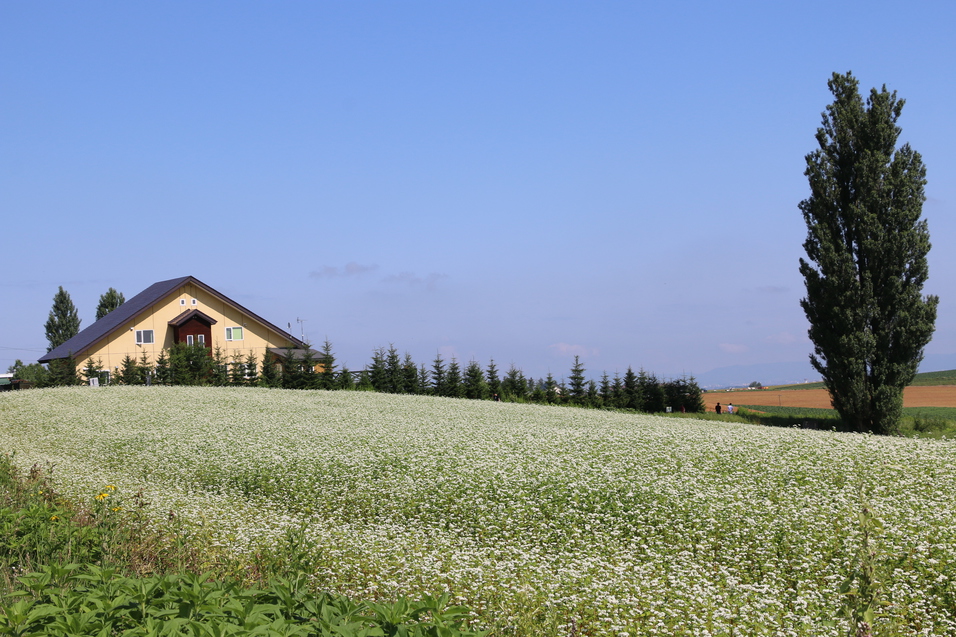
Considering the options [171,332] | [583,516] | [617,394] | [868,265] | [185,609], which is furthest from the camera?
[171,332]

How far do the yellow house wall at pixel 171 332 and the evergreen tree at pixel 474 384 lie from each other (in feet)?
54.3

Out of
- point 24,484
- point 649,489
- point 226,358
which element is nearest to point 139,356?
point 226,358

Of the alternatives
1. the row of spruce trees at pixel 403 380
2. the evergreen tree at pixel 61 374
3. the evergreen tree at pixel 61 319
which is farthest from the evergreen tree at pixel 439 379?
the evergreen tree at pixel 61 319

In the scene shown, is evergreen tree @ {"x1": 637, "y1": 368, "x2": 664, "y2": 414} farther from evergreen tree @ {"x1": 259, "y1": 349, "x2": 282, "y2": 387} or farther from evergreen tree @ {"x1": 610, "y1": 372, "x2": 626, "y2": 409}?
evergreen tree @ {"x1": 259, "y1": 349, "x2": 282, "y2": 387}

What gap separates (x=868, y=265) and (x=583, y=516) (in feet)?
78.7

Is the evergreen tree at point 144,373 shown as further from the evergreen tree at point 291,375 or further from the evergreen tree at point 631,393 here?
the evergreen tree at point 631,393

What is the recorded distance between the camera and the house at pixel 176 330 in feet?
146

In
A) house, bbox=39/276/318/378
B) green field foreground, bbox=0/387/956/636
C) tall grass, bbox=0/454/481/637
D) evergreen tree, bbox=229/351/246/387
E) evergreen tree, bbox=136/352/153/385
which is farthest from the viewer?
house, bbox=39/276/318/378

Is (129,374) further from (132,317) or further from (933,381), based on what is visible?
(933,381)

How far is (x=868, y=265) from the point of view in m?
27.9

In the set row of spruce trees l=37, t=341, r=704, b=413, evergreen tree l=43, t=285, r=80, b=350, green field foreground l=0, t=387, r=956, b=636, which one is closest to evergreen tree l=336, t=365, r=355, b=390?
row of spruce trees l=37, t=341, r=704, b=413

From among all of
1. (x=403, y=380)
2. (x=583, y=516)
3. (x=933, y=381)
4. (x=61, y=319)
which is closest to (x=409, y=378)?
(x=403, y=380)

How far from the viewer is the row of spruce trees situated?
38122 millimetres

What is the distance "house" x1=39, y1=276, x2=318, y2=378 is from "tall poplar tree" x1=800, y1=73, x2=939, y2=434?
1218 inches
